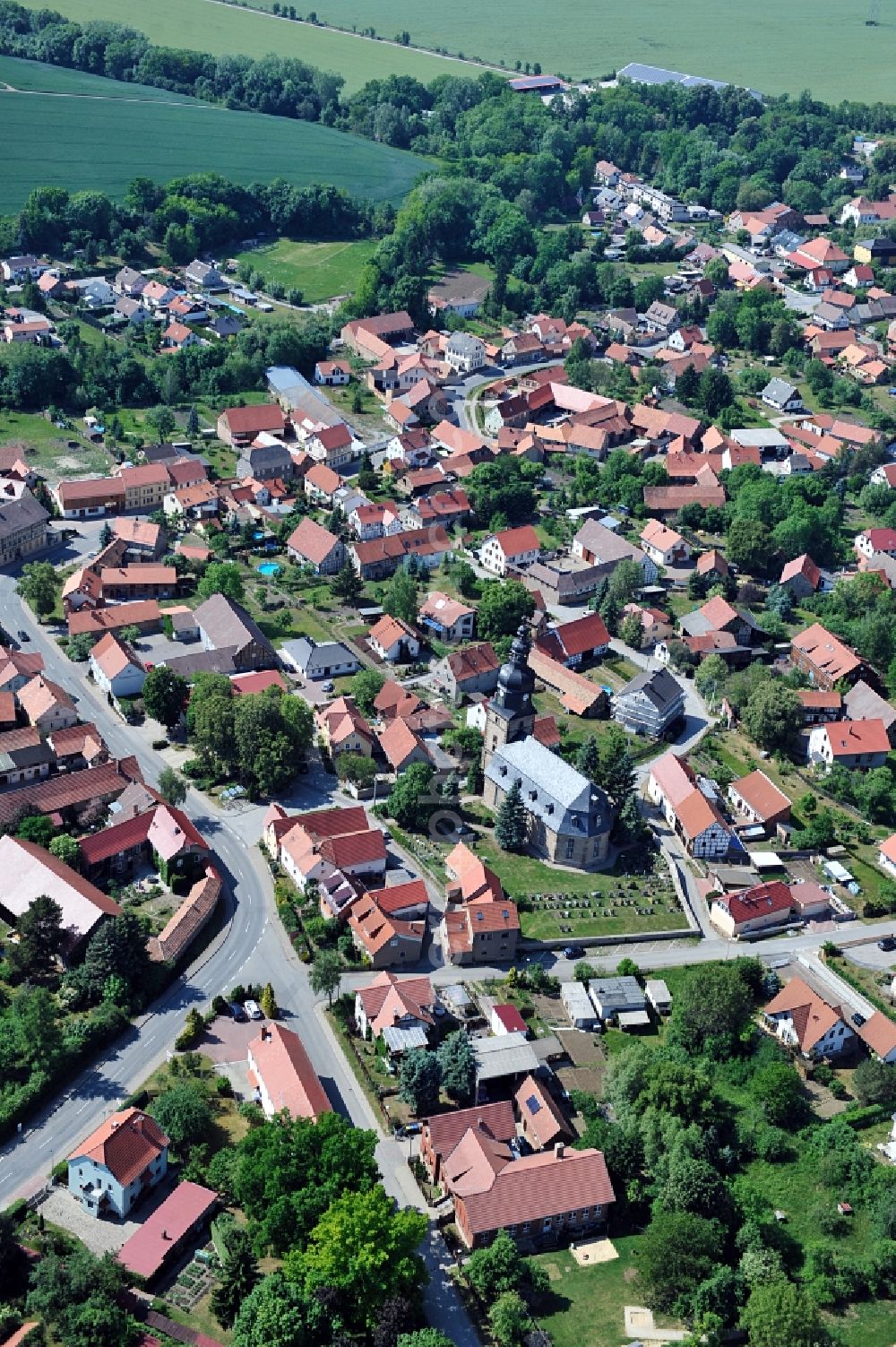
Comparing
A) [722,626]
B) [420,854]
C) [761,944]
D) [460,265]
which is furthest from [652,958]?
[460,265]

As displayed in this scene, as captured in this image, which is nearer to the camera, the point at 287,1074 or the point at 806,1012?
the point at 287,1074

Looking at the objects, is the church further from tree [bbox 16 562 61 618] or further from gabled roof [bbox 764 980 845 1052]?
tree [bbox 16 562 61 618]

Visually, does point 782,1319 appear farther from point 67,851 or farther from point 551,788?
point 67,851

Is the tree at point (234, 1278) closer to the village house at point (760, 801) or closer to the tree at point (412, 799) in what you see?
the tree at point (412, 799)

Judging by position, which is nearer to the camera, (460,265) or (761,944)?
(761,944)

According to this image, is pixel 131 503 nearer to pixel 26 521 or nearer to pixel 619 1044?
pixel 26 521

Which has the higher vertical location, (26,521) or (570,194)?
(570,194)

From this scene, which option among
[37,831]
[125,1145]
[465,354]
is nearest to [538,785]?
[37,831]
